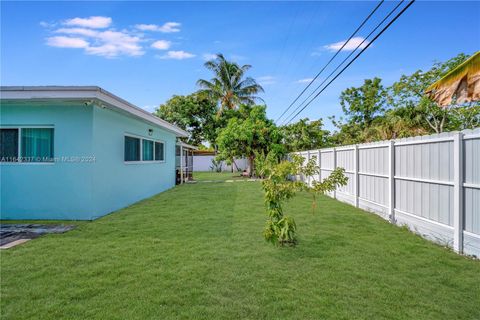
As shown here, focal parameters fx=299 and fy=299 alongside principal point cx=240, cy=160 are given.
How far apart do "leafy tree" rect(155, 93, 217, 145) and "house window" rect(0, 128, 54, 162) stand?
22.9m

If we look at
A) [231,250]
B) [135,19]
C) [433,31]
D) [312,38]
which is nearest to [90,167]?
[231,250]

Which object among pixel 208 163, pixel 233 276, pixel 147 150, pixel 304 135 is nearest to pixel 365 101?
pixel 304 135

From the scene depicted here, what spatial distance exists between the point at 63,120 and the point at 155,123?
4.56m

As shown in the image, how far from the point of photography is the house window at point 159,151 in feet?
44.4

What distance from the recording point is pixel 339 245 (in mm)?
5148

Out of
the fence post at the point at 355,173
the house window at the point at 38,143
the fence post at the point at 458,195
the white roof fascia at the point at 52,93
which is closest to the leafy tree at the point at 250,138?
the fence post at the point at 355,173

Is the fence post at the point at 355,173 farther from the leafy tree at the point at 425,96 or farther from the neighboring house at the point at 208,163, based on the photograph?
the neighboring house at the point at 208,163

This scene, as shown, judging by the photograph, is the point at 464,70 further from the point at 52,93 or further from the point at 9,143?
the point at 9,143

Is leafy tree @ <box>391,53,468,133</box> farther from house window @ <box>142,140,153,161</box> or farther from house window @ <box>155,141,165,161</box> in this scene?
house window @ <box>142,140,153,161</box>

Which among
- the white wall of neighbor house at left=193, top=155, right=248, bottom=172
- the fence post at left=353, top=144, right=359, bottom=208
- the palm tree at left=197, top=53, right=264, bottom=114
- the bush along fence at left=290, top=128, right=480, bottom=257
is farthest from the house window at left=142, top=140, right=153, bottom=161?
the white wall of neighbor house at left=193, top=155, right=248, bottom=172

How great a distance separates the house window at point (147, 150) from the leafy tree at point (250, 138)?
8.58 m

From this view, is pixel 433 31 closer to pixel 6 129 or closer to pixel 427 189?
pixel 427 189

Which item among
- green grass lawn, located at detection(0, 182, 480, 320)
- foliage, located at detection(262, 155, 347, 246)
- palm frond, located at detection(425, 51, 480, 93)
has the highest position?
palm frond, located at detection(425, 51, 480, 93)

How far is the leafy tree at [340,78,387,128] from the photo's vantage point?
28188mm
